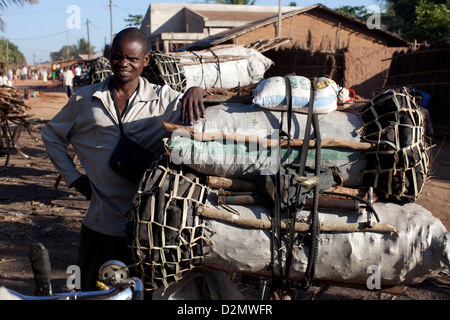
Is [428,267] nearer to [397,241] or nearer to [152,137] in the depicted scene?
[397,241]

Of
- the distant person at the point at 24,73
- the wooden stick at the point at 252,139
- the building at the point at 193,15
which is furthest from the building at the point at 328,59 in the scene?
the distant person at the point at 24,73

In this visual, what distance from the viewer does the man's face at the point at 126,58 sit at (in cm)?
228

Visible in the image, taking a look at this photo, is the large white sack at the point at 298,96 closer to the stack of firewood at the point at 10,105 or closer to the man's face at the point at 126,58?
the man's face at the point at 126,58

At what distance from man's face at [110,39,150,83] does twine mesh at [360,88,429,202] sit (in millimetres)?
1230

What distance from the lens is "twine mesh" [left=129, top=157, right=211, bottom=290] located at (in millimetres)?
1739

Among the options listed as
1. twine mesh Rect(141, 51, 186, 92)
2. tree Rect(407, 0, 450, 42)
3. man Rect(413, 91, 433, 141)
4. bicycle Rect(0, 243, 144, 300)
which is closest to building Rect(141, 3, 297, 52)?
tree Rect(407, 0, 450, 42)

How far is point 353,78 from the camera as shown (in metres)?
13.5

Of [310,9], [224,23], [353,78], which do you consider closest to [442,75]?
[353,78]

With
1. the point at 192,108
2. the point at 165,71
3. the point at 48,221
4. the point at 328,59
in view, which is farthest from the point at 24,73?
the point at 192,108

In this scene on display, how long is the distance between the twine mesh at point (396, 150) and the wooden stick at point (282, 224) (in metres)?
0.19

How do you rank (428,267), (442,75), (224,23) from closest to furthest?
(428,267)
(442,75)
(224,23)

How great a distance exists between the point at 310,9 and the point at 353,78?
6.31m

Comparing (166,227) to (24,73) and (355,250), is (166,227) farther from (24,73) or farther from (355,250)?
(24,73)

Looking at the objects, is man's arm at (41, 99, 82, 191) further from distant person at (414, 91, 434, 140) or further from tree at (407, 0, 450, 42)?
tree at (407, 0, 450, 42)
